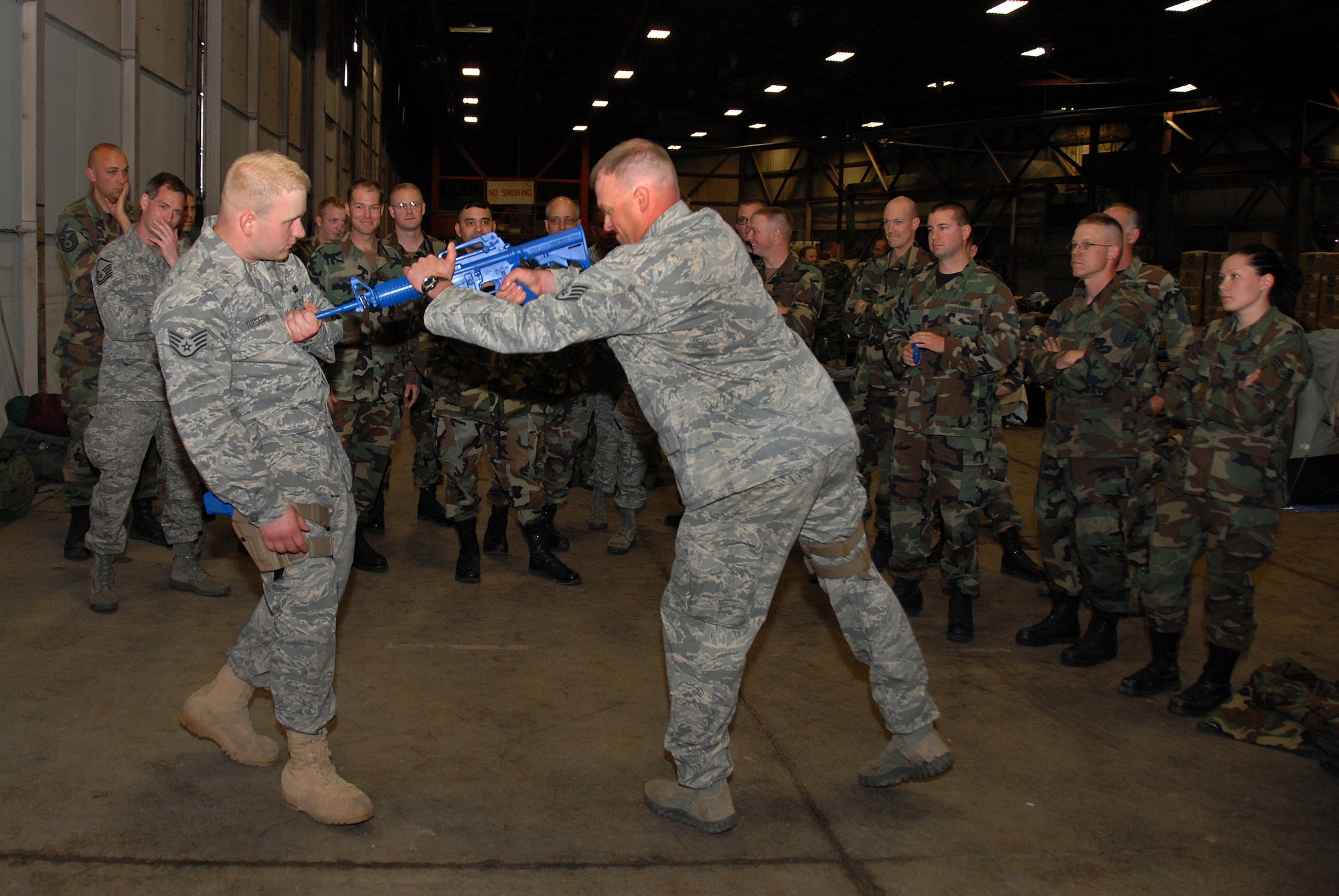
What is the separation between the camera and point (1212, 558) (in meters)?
3.54

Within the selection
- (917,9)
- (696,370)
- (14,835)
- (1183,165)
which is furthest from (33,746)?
(1183,165)

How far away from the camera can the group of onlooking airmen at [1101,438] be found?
3506 millimetres

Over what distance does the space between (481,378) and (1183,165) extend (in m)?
20.5

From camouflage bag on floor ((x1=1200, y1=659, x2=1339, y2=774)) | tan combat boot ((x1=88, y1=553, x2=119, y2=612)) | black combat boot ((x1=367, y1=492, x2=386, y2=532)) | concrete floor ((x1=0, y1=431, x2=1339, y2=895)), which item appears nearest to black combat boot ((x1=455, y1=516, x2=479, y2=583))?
concrete floor ((x1=0, y1=431, x2=1339, y2=895))

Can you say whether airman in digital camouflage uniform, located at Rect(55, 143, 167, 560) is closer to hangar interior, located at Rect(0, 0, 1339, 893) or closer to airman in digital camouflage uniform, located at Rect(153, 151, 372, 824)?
hangar interior, located at Rect(0, 0, 1339, 893)

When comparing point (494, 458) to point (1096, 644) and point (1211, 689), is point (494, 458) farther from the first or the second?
point (1211, 689)

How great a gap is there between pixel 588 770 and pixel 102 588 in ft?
8.52

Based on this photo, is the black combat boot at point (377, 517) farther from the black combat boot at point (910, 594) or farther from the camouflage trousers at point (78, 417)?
the black combat boot at point (910, 594)

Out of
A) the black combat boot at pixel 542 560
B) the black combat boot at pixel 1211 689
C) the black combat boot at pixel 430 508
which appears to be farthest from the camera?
the black combat boot at pixel 430 508

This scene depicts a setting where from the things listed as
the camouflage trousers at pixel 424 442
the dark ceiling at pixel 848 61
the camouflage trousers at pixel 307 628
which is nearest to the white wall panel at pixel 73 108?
the camouflage trousers at pixel 424 442

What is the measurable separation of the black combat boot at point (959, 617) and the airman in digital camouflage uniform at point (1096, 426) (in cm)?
40

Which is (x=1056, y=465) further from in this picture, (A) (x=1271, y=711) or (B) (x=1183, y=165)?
(B) (x=1183, y=165)

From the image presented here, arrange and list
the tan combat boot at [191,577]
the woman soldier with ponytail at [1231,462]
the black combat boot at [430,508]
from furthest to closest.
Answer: the black combat boot at [430,508], the tan combat boot at [191,577], the woman soldier with ponytail at [1231,462]

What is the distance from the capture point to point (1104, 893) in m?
2.49
